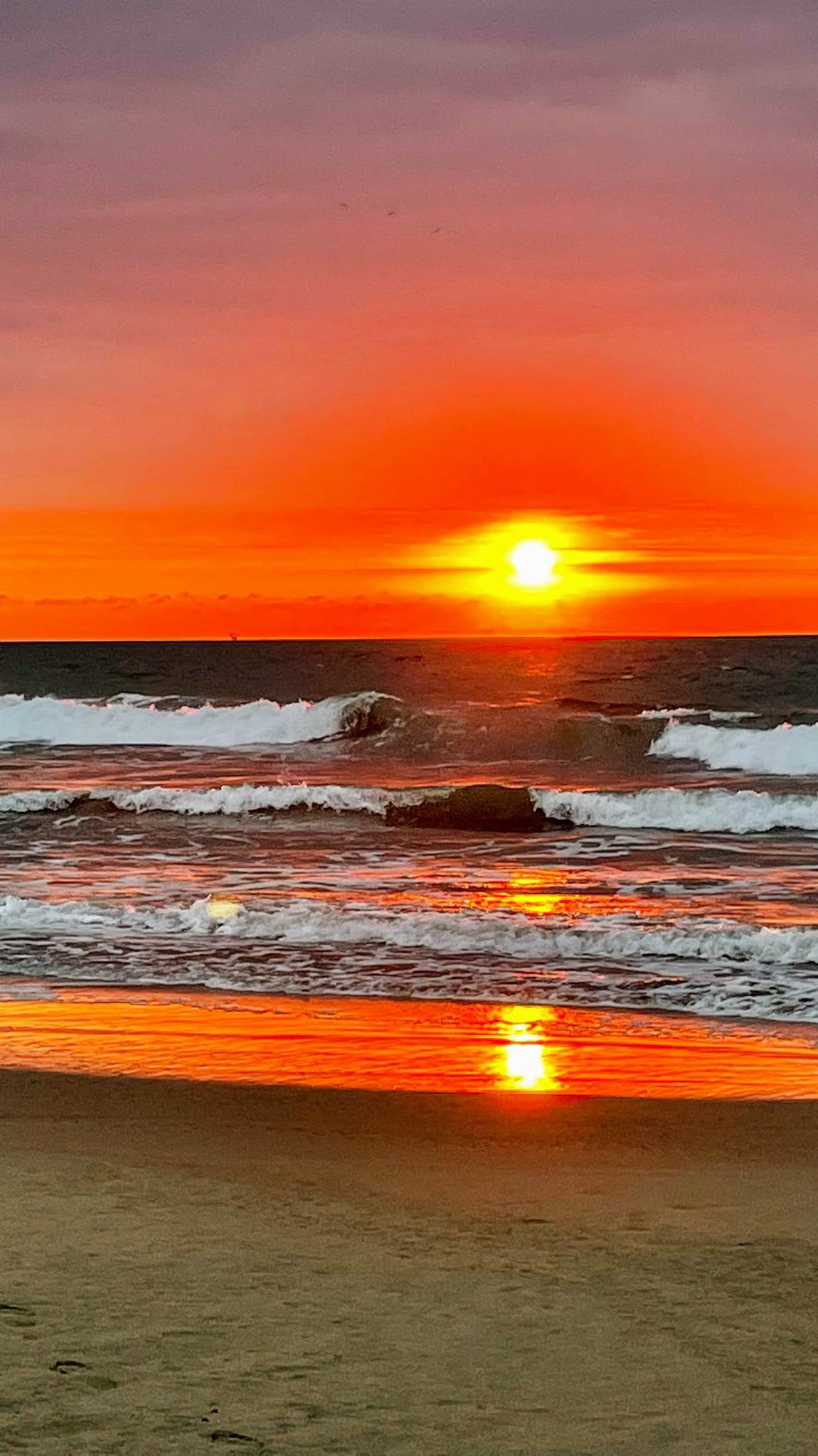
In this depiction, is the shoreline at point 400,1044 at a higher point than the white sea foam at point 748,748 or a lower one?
lower

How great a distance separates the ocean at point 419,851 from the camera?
33.6 ft

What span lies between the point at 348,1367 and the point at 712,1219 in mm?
1744

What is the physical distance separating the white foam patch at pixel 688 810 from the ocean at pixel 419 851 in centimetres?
7

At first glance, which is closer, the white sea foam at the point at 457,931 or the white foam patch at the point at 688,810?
the white sea foam at the point at 457,931

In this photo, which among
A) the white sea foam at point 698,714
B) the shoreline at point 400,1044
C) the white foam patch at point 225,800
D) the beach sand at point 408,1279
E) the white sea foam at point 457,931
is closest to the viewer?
the beach sand at point 408,1279

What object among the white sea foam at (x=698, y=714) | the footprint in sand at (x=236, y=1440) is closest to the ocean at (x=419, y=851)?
the white sea foam at (x=698, y=714)

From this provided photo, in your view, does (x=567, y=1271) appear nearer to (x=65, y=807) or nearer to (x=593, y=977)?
(x=593, y=977)

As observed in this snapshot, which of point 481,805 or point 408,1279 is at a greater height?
point 481,805

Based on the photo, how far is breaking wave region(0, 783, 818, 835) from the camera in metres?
22.1

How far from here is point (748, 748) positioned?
3384 cm

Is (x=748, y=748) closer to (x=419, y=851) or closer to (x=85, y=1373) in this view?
(x=419, y=851)

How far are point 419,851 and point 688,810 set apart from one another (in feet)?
21.3

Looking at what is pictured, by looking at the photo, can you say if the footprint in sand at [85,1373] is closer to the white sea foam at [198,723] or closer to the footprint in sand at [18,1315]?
the footprint in sand at [18,1315]

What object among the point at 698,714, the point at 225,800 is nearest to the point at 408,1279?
the point at 225,800
